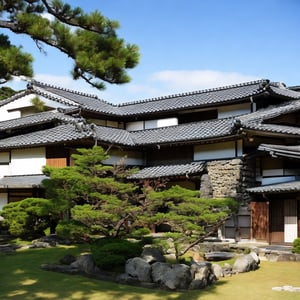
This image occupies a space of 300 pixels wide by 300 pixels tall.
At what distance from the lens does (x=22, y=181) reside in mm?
20422

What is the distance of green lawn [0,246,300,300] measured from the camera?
389 inches

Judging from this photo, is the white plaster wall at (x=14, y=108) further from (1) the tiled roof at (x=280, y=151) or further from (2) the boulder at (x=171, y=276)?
(2) the boulder at (x=171, y=276)

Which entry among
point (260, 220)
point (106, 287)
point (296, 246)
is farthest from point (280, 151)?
point (106, 287)

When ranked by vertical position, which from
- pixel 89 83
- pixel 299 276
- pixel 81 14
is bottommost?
pixel 299 276

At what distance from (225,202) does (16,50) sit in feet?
24.3

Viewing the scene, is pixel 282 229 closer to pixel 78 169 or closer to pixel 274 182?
pixel 274 182

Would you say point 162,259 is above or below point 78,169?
below

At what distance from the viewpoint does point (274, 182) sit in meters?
18.7

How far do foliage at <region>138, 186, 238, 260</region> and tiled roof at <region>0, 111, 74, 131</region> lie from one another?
914 centimetres

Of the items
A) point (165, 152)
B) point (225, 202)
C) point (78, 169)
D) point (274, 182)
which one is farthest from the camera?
point (165, 152)

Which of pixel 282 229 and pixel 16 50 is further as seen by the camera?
pixel 282 229

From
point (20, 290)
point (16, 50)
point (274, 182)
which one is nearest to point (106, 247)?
point (20, 290)

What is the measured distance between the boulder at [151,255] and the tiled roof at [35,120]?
33.2ft

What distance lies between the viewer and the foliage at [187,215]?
12461 mm
